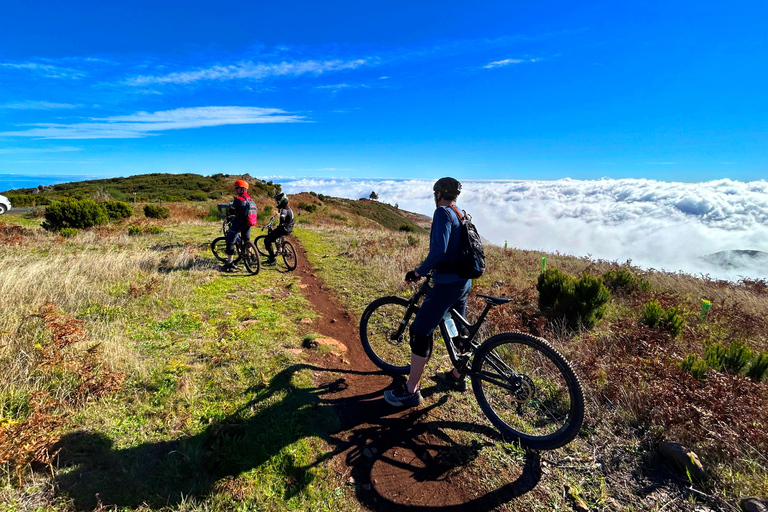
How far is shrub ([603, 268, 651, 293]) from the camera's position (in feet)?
28.9

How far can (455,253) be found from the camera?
3129 mm

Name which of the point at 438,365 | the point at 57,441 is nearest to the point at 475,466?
the point at 438,365

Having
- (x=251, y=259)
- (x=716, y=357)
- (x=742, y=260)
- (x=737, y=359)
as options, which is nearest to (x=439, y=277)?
(x=716, y=357)

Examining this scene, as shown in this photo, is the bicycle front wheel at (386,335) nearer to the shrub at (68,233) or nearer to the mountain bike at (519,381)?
the mountain bike at (519,381)

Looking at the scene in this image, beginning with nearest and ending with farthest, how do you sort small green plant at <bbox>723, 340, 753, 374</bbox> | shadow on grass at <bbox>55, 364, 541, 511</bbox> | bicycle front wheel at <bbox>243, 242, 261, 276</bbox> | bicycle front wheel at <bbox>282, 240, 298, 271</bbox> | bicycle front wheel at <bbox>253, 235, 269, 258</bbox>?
1. shadow on grass at <bbox>55, 364, 541, 511</bbox>
2. small green plant at <bbox>723, 340, 753, 374</bbox>
3. bicycle front wheel at <bbox>243, 242, 261, 276</bbox>
4. bicycle front wheel at <bbox>253, 235, 269, 258</bbox>
5. bicycle front wheel at <bbox>282, 240, 298, 271</bbox>

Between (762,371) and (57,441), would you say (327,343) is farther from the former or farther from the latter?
(762,371)

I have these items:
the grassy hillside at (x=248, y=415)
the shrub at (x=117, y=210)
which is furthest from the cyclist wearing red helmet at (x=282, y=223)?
the shrub at (x=117, y=210)

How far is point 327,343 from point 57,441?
3.17 metres

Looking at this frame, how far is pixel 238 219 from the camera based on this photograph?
28.1 ft

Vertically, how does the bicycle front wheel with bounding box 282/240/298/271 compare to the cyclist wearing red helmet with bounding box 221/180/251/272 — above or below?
below

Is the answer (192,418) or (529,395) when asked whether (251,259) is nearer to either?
(192,418)

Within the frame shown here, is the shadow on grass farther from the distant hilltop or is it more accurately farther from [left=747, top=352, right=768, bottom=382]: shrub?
the distant hilltop

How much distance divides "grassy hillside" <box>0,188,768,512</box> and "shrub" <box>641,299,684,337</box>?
11cm

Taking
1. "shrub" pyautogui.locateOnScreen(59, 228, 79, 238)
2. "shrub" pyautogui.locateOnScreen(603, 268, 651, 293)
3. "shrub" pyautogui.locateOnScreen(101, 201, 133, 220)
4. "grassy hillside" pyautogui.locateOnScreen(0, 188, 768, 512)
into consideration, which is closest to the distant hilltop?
"shrub" pyautogui.locateOnScreen(603, 268, 651, 293)
